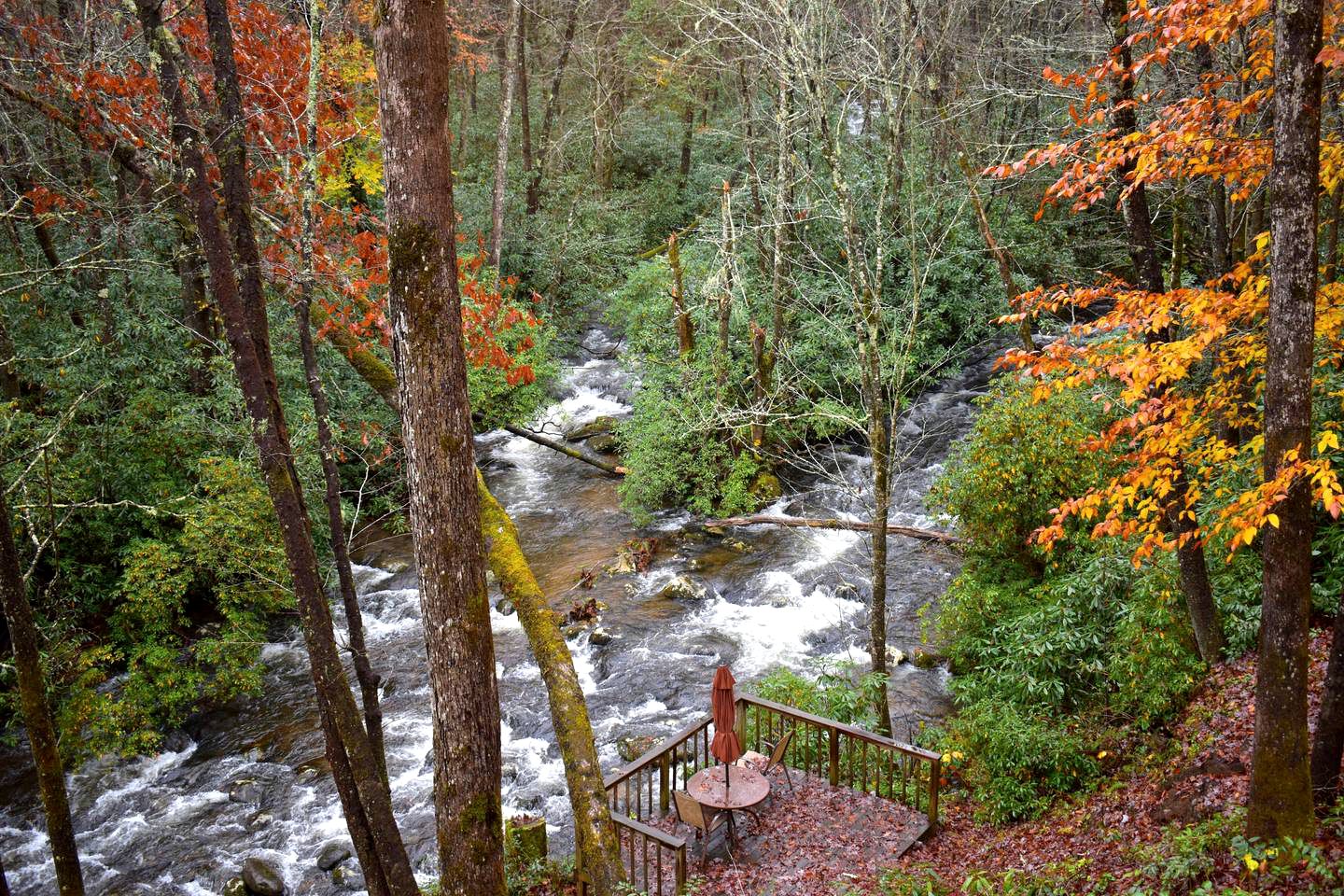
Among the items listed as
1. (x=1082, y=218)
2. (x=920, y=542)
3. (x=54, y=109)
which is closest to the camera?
(x=54, y=109)

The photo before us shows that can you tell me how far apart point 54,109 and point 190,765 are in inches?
307

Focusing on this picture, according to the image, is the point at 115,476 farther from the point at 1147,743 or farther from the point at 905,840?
the point at 1147,743

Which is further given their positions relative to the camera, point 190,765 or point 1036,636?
point 190,765

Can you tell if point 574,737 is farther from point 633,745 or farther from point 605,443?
point 605,443

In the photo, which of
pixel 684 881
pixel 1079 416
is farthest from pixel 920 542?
pixel 684 881

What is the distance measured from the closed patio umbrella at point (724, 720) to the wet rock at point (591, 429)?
12.5 meters

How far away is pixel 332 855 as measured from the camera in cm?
851

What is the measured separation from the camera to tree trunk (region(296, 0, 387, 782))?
6.02 meters

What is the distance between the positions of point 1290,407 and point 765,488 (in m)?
11.8

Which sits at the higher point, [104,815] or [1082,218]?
[1082,218]

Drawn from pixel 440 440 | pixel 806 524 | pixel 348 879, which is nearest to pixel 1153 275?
pixel 440 440

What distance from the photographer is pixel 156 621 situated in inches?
425

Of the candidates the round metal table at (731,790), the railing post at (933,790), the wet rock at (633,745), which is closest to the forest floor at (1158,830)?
the railing post at (933,790)

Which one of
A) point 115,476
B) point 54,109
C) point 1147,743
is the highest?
point 54,109
